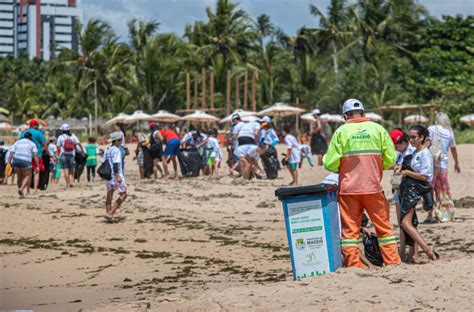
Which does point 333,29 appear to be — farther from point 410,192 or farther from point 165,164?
point 410,192

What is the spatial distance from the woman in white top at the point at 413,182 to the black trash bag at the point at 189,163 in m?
13.8

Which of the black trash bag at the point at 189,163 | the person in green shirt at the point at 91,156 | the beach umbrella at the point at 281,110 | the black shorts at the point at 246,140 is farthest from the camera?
the beach umbrella at the point at 281,110

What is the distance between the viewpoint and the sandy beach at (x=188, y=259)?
6.34 m

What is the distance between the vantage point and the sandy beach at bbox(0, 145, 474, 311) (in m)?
6.34

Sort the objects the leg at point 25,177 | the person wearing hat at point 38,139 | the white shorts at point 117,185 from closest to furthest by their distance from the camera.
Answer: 1. the white shorts at point 117,185
2. the leg at point 25,177
3. the person wearing hat at point 38,139

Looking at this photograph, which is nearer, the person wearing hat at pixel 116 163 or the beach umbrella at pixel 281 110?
the person wearing hat at pixel 116 163

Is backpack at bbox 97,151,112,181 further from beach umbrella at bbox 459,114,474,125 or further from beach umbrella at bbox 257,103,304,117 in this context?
beach umbrella at bbox 459,114,474,125

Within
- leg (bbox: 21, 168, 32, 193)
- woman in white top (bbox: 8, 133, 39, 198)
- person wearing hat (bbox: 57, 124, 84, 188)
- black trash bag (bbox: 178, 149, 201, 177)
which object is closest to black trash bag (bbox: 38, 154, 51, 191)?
person wearing hat (bbox: 57, 124, 84, 188)

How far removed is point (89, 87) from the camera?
188 feet

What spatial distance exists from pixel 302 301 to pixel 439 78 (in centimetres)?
4147

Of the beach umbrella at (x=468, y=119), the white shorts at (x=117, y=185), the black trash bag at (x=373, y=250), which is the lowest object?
the black trash bag at (x=373, y=250)

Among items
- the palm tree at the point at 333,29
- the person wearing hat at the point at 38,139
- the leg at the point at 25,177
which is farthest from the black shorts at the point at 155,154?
the palm tree at the point at 333,29

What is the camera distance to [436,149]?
11805mm

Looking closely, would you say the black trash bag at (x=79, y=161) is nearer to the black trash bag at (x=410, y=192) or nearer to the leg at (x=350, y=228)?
the black trash bag at (x=410, y=192)
